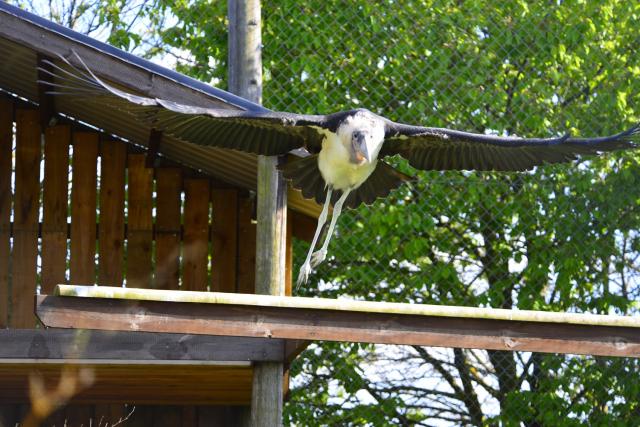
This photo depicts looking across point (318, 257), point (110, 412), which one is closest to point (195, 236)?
point (318, 257)

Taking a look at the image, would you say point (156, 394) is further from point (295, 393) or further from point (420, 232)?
point (420, 232)

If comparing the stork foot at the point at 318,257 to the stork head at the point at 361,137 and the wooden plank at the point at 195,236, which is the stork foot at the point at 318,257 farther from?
the wooden plank at the point at 195,236

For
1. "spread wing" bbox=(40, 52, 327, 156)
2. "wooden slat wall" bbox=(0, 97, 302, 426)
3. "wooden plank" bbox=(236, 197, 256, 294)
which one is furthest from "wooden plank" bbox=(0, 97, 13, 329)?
"wooden plank" bbox=(236, 197, 256, 294)

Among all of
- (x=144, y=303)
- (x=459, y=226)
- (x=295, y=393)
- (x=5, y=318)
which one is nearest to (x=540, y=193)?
(x=459, y=226)

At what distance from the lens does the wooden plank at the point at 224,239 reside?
7.02 meters

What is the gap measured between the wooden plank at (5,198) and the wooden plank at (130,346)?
59cm

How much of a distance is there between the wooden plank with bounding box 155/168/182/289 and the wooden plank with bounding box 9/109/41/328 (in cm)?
71

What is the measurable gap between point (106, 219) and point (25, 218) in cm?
46

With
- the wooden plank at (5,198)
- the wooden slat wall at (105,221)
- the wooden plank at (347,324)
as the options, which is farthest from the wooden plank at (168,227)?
the wooden plank at (347,324)

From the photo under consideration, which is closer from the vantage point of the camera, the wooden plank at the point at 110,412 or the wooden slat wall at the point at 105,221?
the wooden slat wall at the point at 105,221

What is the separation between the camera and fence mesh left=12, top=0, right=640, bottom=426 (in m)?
8.38

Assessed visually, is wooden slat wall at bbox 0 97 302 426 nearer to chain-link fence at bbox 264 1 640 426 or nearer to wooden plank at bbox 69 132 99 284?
wooden plank at bbox 69 132 99 284

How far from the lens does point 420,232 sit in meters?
8.81

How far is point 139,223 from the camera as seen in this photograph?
7.05 metres
